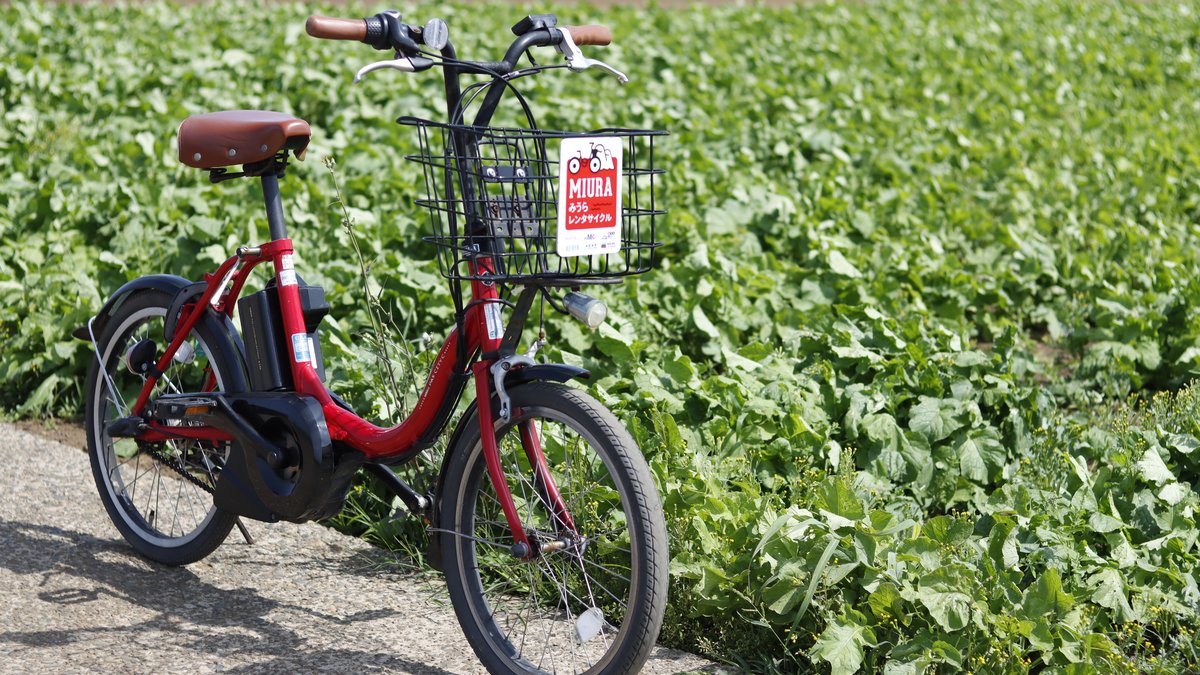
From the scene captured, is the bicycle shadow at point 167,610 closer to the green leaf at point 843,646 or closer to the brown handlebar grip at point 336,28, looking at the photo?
the green leaf at point 843,646

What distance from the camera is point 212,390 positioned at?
12.4 ft

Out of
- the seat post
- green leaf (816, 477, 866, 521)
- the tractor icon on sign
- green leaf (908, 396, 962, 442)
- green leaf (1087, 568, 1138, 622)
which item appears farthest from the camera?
green leaf (908, 396, 962, 442)

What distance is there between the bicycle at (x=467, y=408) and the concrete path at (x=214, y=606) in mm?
127

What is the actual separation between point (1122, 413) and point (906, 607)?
191cm

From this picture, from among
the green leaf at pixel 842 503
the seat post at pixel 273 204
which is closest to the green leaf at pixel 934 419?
the green leaf at pixel 842 503

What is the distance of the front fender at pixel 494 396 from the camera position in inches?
118

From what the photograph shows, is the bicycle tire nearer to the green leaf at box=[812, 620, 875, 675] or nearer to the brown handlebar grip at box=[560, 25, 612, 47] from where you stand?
the brown handlebar grip at box=[560, 25, 612, 47]

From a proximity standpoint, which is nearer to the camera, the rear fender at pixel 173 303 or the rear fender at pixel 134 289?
the rear fender at pixel 173 303

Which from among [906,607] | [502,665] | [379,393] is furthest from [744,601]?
[379,393]

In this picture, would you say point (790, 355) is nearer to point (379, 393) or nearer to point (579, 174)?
point (379, 393)

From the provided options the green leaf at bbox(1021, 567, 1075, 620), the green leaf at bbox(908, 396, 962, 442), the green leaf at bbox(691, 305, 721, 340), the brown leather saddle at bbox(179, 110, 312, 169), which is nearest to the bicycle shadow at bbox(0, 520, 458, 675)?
the brown leather saddle at bbox(179, 110, 312, 169)

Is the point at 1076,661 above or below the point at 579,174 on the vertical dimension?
below

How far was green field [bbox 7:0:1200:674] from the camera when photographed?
3.25m

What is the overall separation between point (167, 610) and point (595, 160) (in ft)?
5.59
